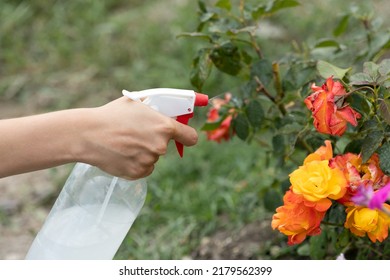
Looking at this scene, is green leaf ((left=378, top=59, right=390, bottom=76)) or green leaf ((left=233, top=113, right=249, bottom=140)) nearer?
green leaf ((left=378, top=59, right=390, bottom=76))

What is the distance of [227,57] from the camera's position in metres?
1.97

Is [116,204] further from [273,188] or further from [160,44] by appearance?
[160,44]

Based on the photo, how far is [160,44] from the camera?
13.3 feet

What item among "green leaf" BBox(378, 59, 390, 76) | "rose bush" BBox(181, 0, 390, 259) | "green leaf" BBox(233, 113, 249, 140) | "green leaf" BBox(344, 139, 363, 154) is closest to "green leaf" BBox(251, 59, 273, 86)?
"rose bush" BBox(181, 0, 390, 259)

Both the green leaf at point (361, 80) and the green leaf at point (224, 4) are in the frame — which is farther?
the green leaf at point (224, 4)

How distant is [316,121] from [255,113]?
0.46 meters

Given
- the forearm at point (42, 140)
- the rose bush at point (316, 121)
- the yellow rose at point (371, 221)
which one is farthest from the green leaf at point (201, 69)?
the yellow rose at point (371, 221)

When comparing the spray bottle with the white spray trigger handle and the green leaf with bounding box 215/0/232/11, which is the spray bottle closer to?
the white spray trigger handle

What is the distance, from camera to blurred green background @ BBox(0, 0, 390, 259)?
103 inches

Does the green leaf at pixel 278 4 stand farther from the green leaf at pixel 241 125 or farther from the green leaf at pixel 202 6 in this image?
the green leaf at pixel 241 125

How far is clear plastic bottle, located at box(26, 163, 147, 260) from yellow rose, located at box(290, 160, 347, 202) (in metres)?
0.45

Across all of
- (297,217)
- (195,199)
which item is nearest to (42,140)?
(297,217)

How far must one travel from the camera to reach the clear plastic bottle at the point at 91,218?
1.80 metres
